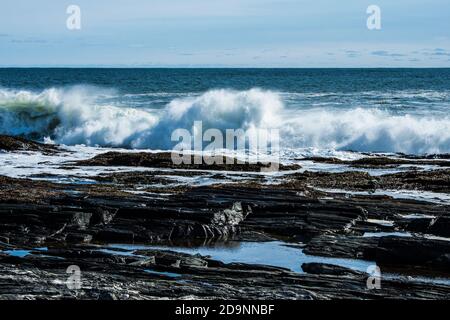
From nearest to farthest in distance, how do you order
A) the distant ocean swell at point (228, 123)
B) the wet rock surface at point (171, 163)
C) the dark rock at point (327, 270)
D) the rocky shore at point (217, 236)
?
the rocky shore at point (217, 236) < the dark rock at point (327, 270) < the wet rock surface at point (171, 163) < the distant ocean swell at point (228, 123)

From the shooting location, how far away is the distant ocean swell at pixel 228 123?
39156 millimetres

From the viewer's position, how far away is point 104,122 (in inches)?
1799

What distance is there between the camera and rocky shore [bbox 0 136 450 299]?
10.9 meters

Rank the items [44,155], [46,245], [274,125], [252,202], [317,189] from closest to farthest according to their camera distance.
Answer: [46,245]
[252,202]
[317,189]
[44,155]
[274,125]

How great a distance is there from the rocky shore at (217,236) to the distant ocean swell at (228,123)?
1556 cm

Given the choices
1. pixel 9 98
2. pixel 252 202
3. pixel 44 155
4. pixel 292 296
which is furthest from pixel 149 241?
pixel 9 98

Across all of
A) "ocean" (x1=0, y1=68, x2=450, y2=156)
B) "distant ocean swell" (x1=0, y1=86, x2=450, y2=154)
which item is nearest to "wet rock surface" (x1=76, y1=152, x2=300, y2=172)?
"ocean" (x1=0, y1=68, x2=450, y2=156)

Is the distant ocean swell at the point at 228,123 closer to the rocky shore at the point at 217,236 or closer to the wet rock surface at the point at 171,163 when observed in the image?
the wet rock surface at the point at 171,163

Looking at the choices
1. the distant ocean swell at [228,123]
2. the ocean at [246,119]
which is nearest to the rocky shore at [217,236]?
the ocean at [246,119]

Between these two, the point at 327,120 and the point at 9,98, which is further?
the point at 9,98

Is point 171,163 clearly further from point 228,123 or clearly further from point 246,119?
point 246,119

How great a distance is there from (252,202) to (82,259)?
5.80m
